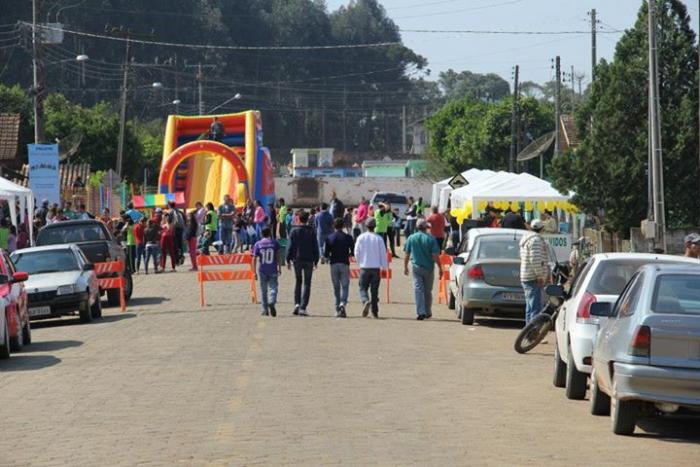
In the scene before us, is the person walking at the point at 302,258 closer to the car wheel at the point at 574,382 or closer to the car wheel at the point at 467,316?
the car wheel at the point at 467,316

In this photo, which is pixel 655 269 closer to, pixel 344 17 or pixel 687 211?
pixel 687 211

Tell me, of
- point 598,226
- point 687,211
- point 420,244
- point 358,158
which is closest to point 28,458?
point 420,244

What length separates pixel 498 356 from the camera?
19.0 m

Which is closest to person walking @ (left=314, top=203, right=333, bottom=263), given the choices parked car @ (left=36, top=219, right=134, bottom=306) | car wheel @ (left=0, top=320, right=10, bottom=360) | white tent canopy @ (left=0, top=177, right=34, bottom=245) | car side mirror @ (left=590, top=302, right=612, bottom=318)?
parked car @ (left=36, top=219, right=134, bottom=306)

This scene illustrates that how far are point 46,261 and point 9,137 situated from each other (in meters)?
40.8

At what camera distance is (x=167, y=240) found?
40.4 metres

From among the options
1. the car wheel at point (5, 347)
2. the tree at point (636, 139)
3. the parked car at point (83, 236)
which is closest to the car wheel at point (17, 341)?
the car wheel at point (5, 347)

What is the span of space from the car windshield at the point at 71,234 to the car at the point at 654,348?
19835mm

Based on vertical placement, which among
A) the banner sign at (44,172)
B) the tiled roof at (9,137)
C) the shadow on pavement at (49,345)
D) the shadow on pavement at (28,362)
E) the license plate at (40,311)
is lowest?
the shadow on pavement at (49,345)

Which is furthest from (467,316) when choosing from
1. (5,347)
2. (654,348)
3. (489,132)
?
(489,132)

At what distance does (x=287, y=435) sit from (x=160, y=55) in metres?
134

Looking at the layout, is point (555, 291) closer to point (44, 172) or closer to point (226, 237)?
point (44, 172)

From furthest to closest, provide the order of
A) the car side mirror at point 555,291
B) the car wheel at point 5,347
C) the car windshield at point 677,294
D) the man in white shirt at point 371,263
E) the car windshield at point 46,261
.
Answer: the car windshield at point 46,261 → the man in white shirt at point 371,263 → the car wheel at point 5,347 → the car side mirror at point 555,291 → the car windshield at point 677,294

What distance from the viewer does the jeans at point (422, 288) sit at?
24.8 metres
